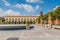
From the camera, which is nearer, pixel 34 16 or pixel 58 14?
pixel 58 14

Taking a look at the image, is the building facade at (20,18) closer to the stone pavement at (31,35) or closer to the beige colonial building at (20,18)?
the beige colonial building at (20,18)

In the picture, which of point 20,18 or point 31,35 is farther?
point 20,18

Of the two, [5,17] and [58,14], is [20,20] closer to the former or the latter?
[5,17]

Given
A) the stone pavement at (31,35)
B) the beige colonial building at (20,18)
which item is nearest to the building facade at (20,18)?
the beige colonial building at (20,18)

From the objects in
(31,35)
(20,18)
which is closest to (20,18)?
(20,18)

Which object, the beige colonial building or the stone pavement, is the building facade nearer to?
the beige colonial building

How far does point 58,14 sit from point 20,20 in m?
78.8

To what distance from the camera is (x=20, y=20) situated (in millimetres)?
125312

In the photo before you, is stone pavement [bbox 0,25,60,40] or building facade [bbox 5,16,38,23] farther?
building facade [bbox 5,16,38,23]

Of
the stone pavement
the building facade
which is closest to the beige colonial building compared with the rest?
the building facade

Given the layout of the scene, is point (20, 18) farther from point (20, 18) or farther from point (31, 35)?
point (31, 35)

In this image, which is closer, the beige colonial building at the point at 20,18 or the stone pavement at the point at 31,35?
the stone pavement at the point at 31,35

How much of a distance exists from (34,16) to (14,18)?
17010 millimetres

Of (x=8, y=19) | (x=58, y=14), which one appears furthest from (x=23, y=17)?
(x=58, y=14)
